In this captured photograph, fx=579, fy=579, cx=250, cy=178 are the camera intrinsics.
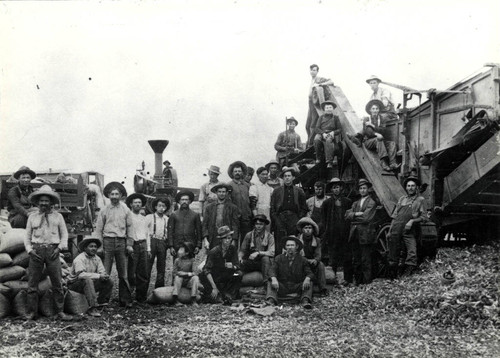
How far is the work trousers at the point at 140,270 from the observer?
857 centimetres

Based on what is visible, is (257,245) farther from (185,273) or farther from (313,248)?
(185,273)

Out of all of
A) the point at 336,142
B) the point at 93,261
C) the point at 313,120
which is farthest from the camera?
the point at 313,120

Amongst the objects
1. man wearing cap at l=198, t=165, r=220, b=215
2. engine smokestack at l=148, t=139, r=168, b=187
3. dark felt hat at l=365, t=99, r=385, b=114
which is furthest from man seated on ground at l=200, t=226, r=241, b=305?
engine smokestack at l=148, t=139, r=168, b=187

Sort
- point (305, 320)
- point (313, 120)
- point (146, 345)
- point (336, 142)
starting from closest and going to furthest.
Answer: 1. point (146, 345)
2. point (305, 320)
3. point (336, 142)
4. point (313, 120)

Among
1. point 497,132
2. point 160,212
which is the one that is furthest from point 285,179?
point 497,132

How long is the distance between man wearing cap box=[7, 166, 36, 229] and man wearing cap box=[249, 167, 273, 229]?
11.9 ft

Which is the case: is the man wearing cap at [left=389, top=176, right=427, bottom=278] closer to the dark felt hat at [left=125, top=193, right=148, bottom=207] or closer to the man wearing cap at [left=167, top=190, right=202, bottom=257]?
the man wearing cap at [left=167, top=190, right=202, bottom=257]

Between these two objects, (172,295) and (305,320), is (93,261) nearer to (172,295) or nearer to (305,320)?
(172,295)

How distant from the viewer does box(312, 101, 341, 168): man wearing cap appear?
11.3m

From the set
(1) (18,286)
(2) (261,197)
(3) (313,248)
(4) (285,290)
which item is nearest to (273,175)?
(2) (261,197)

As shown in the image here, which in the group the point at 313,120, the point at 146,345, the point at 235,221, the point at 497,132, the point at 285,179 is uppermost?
the point at 313,120

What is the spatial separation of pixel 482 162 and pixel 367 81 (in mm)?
4020

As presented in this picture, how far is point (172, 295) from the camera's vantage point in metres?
8.33

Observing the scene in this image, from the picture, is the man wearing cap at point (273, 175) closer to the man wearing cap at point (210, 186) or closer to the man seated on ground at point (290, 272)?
the man wearing cap at point (210, 186)
